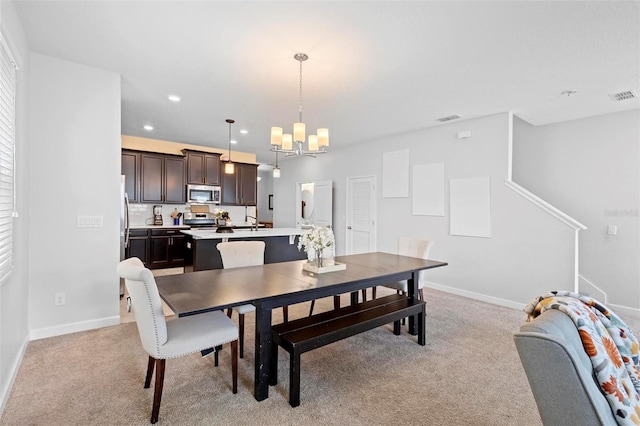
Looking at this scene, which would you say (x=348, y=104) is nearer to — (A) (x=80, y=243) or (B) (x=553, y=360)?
(A) (x=80, y=243)

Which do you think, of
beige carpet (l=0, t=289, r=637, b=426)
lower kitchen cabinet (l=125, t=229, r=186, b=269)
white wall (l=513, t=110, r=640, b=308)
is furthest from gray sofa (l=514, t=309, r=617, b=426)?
lower kitchen cabinet (l=125, t=229, r=186, b=269)

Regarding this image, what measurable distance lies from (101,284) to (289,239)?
2.75 m

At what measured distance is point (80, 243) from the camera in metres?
3.07

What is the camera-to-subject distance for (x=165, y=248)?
6.05m

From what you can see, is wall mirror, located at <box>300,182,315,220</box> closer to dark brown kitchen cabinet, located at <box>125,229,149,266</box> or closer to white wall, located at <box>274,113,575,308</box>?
white wall, located at <box>274,113,575,308</box>

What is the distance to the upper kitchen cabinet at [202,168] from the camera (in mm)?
6539

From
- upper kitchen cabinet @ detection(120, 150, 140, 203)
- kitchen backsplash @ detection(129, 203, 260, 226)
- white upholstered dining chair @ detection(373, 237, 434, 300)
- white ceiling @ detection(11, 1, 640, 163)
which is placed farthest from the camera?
kitchen backsplash @ detection(129, 203, 260, 226)

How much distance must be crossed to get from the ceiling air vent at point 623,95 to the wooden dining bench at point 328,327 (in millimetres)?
3387

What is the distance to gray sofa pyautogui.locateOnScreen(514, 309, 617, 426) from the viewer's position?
0.85m

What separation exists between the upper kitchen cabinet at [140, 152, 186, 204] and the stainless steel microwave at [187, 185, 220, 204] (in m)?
0.14

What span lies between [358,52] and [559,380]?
2670mm

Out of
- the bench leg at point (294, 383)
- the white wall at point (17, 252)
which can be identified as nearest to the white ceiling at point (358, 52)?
the white wall at point (17, 252)

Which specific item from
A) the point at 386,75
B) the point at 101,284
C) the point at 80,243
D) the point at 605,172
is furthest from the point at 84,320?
the point at 605,172

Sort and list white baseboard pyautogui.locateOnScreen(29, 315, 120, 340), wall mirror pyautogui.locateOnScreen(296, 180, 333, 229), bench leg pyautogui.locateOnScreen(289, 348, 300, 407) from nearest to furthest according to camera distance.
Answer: bench leg pyautogui.locateOnScreen(289, 348, 300, 407), white baseboard pyautogui.locateOnScreen(29, 315, 120, 340), wall mirror pyautogui.locateOnScreen(296, 180, 333, 229)
